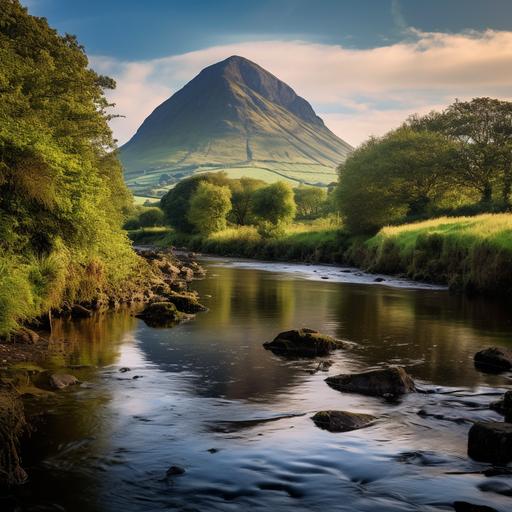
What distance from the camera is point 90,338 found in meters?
21.8

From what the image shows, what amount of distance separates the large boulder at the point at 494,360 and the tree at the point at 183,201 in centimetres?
10445

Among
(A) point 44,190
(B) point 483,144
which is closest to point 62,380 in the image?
(A) point 44,190

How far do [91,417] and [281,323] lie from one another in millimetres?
14549

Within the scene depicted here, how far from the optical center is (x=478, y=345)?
2214 cm

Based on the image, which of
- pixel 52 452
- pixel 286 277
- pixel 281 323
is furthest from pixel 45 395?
pixel 286 277

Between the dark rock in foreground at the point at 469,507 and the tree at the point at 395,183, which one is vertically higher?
the tree at the point at 395,183

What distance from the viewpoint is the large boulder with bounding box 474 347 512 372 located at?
719 inches

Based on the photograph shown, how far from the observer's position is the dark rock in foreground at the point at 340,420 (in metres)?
12.6

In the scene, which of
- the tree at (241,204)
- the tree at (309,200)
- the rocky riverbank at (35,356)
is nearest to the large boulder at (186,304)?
the rocky riverbank at (35,356)

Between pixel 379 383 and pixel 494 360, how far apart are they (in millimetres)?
5230

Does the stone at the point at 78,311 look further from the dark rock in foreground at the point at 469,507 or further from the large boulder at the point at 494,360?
the dark rock in foreground at the point at 469,507

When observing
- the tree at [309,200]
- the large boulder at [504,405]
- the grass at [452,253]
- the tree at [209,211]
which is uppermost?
the tree at [309,200]

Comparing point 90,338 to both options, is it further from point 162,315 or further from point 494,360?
point 494,360

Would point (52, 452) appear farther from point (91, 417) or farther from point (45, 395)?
point (45, 395)
